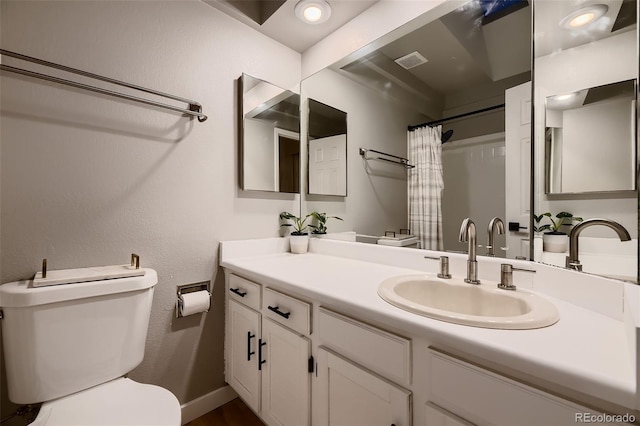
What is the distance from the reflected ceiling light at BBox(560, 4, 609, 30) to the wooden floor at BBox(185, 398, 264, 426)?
7.03ft

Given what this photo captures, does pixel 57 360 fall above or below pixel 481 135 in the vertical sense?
below

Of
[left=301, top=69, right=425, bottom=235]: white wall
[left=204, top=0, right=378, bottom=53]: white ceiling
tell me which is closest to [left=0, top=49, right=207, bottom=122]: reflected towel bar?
[left=204, top=0, right=378, bottom=53]: white ceiling

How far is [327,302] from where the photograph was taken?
0.92 meters

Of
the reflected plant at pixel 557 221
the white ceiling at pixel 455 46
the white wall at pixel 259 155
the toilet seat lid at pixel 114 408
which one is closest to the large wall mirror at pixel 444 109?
the white ceiling at pixel 455 46

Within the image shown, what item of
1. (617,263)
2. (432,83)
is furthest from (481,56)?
(617,263)

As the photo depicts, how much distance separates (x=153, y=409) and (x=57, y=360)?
41 centimetres

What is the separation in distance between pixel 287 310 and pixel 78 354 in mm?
783

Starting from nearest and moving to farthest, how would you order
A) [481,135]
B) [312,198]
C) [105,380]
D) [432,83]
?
[105,380]
[481,135]
[432,83]
[312,198]

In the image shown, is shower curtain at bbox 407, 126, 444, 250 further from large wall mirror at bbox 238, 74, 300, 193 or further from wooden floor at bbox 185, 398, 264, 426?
wooden floor at bbox 185, 398, 264, 426

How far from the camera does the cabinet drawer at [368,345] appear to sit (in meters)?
0.75

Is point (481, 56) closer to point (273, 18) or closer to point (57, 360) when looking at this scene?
point (273, 18)

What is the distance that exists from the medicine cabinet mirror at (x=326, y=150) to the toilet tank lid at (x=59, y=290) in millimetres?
1178

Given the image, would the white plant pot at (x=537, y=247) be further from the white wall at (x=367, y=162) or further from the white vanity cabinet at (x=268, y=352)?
the white vanity cabinet at (x=268, y=352)

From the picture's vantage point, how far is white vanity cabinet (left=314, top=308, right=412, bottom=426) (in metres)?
0.75
